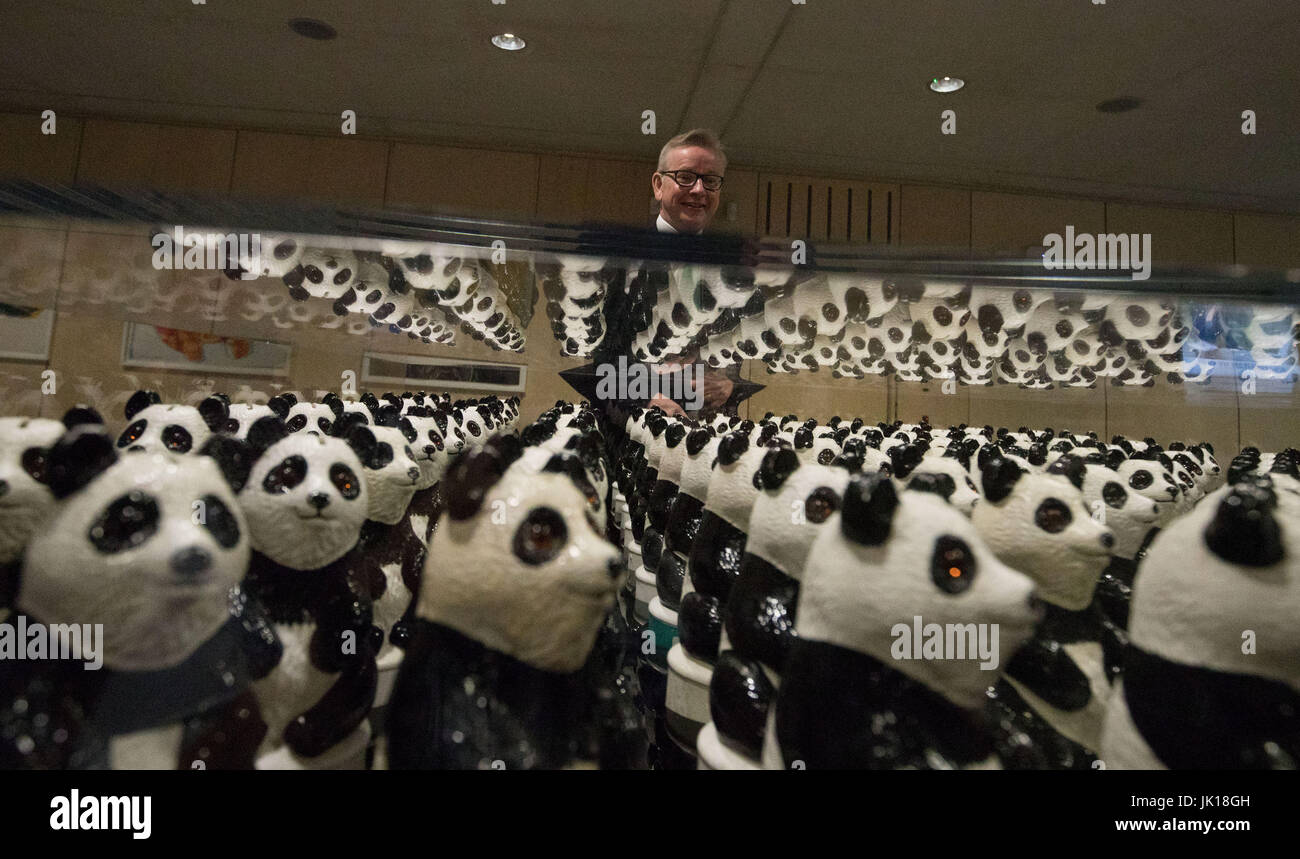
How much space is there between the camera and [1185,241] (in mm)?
5926

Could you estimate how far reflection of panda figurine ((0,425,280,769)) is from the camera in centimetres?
76

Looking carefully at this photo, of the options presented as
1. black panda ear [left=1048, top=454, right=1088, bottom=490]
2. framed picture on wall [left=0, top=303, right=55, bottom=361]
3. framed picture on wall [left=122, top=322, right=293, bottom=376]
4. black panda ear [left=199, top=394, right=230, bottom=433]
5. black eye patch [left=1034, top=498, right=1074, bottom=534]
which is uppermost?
framed picture on wall [left=122, top=322, right=293, bottom=376]

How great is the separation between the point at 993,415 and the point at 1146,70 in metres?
2.36

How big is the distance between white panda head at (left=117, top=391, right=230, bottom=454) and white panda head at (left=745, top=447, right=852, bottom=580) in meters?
0.94

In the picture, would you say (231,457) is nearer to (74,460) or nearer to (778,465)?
(74,460)

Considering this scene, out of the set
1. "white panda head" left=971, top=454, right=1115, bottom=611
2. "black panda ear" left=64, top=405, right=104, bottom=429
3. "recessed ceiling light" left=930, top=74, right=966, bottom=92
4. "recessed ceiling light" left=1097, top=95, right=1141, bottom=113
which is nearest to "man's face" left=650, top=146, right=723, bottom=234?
"white panda head" left=971, top=454, right=1115, bottom=611

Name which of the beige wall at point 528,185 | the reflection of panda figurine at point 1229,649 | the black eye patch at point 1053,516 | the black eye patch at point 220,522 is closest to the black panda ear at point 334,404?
the black eye patch at point 220,522

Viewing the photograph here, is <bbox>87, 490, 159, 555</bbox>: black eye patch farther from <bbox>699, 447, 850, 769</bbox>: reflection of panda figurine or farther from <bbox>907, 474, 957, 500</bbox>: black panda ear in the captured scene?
<bbox>907, 474, 957, 500</bbox>: black panda ear

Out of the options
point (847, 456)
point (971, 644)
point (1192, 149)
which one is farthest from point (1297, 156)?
point (971, 644)

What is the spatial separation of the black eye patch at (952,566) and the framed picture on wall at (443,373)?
196 centimetres

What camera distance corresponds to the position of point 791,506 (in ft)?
3.95

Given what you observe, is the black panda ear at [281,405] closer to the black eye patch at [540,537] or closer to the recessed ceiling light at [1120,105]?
the black eye patch at [540,537]

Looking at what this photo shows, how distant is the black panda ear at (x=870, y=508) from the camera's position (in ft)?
2.83

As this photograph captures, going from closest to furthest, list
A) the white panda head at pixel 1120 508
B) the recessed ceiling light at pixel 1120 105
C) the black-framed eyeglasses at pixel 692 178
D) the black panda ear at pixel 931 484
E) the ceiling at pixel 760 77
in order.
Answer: the black panda ear at pixel 931 484 < the white panda head at pixel 1120 508 < the black-framed eyeglasses at pixel 692 178 < the ceiling at pixel 760 77 < the recessed ceiling light at pixel 1120 105
